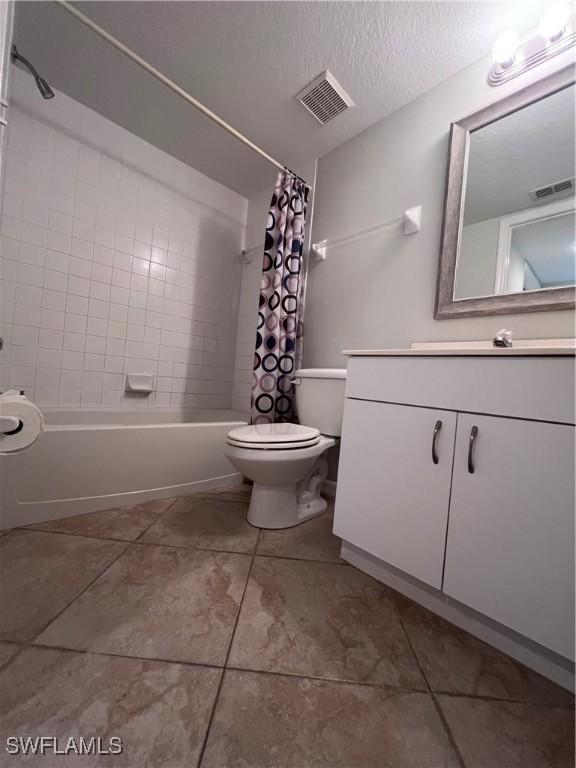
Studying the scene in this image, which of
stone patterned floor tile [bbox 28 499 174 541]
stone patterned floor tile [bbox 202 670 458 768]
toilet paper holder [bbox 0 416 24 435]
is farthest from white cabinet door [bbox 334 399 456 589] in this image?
toilet paper holder [bbox 0 416 24 435]

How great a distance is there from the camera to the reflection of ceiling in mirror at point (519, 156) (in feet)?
3.45

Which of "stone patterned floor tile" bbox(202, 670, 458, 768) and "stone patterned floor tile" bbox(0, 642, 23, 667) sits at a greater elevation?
"stone patterned floor tile" bbox(202, 670, 458, 768)

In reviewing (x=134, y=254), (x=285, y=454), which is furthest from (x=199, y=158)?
(x=285, y=454)

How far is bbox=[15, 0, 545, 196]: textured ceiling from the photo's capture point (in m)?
1.15

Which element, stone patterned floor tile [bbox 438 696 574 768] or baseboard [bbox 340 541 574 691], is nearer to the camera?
stone patterned floor tile [bbox 438 696 574 768]

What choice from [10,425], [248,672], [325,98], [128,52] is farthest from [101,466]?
[325,98]

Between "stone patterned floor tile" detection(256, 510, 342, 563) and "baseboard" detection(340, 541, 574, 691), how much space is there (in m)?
0.10

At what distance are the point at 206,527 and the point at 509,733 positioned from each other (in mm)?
1015

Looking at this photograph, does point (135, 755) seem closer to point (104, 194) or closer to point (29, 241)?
point (29, 241)

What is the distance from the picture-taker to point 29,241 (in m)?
1.57

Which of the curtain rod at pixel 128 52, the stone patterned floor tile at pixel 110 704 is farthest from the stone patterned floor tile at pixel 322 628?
the curtain rod at pixel 128 52

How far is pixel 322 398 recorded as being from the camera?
4.64 ft

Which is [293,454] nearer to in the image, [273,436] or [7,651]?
[273,436]

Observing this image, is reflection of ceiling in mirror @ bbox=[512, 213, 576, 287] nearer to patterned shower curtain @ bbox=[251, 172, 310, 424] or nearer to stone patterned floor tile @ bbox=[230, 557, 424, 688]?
patterned shower curtain @ bbox=[251, 172, 310, 424]
